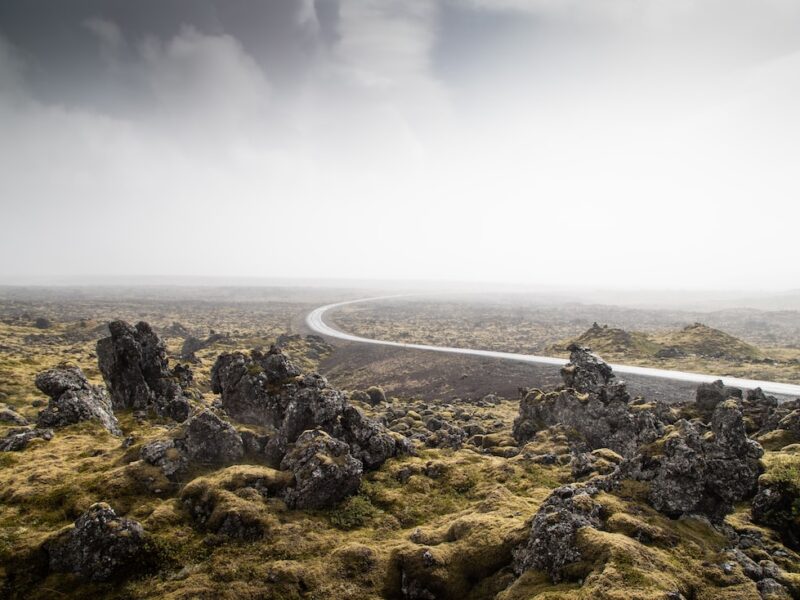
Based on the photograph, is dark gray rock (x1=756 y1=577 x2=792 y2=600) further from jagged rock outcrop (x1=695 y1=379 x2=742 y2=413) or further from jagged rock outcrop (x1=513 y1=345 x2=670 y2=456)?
jagged rock outcrop (x1=695 y1=379 x2=742 y2=413)

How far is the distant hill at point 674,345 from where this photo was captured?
253ft

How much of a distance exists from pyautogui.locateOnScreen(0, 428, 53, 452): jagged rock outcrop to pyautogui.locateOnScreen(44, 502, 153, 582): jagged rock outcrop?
41.6 feet

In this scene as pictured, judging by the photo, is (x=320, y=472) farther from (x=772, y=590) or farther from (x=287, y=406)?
(x=772, y=590)

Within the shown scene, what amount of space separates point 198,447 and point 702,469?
85.7 feet

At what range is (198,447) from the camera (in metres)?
24.3

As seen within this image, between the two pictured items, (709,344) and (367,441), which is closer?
(367,441)

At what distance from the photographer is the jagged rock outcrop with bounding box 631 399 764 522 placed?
61.6 ft

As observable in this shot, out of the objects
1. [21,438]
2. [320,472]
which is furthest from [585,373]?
[21,438]

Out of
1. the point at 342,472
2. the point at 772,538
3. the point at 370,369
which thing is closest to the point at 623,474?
the point at 772,538

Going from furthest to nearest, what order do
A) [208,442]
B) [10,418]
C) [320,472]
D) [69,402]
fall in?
1. [10,418]
2. [69,402]
3. [208,442]
4. [320,472]

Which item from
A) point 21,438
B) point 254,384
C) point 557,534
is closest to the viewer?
point 557,534

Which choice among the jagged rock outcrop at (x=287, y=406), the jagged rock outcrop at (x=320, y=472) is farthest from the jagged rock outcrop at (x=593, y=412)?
the jagged rock outcrop at (x=320, y=472)

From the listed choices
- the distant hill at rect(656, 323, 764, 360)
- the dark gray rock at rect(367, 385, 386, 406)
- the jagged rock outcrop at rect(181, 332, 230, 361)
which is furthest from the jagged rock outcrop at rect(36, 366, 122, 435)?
the distant hill at rect(656, 323, 764, 360)

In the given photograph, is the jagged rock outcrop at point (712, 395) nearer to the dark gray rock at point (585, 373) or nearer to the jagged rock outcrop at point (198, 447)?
the dark gray rock at point (585, 373)
